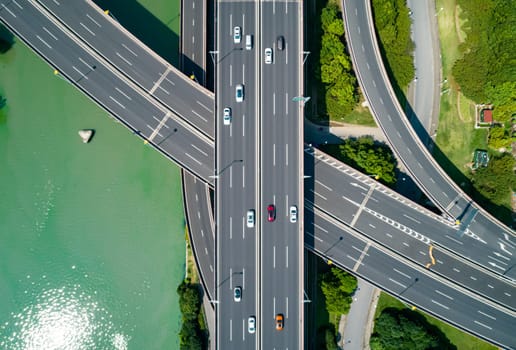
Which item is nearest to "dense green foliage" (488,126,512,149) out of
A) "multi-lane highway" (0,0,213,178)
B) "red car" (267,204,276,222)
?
"red car" (267,204,276,222)

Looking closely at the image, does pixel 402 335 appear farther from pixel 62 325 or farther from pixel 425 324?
pixel 62 325

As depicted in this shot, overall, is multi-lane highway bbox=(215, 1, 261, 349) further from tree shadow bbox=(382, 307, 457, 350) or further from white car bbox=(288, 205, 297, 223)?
tree shadow bbox=(382, 307, 457, 350)

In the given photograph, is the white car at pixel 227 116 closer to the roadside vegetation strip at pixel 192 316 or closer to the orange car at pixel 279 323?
the roadside vegetation strip at pixel 192 316

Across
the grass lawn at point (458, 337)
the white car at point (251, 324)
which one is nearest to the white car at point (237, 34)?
the white car at point (251, 324)

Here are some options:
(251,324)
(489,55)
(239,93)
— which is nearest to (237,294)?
(251,324)

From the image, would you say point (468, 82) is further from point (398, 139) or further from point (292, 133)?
point (292, 133)
